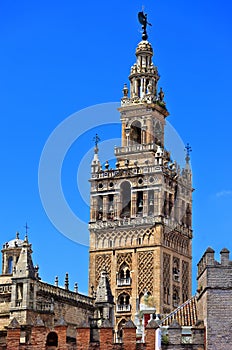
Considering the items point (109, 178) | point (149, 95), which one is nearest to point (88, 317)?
point (109, 178)

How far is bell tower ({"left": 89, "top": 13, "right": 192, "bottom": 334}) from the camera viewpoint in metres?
89.4

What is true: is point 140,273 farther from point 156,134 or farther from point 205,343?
point 205,343

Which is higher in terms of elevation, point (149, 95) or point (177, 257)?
point (149, 95)

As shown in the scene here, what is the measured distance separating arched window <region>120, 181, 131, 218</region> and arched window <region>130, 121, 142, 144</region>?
4.73m

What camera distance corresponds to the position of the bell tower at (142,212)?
8944 centimetres

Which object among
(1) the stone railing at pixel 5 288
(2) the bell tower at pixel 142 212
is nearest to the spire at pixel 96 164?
(2) the bell tower at pixel 142 212

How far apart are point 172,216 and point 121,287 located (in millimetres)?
8412

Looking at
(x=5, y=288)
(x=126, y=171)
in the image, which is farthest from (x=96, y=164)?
(x=5, y=288)

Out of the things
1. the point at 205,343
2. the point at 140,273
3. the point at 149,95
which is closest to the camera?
the point at 205,343

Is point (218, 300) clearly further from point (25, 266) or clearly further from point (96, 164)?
point (96, 164)

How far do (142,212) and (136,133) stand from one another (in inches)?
353

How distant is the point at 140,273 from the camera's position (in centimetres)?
8956

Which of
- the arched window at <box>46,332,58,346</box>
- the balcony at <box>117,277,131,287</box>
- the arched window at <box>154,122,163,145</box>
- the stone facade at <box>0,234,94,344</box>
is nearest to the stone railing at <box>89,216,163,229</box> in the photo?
the balcony at <box>117,277,131,287</box>

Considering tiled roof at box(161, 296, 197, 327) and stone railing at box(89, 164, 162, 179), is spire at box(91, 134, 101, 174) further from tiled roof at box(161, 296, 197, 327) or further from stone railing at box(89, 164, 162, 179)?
tiled roof at box(161, 296, 197, 327)
